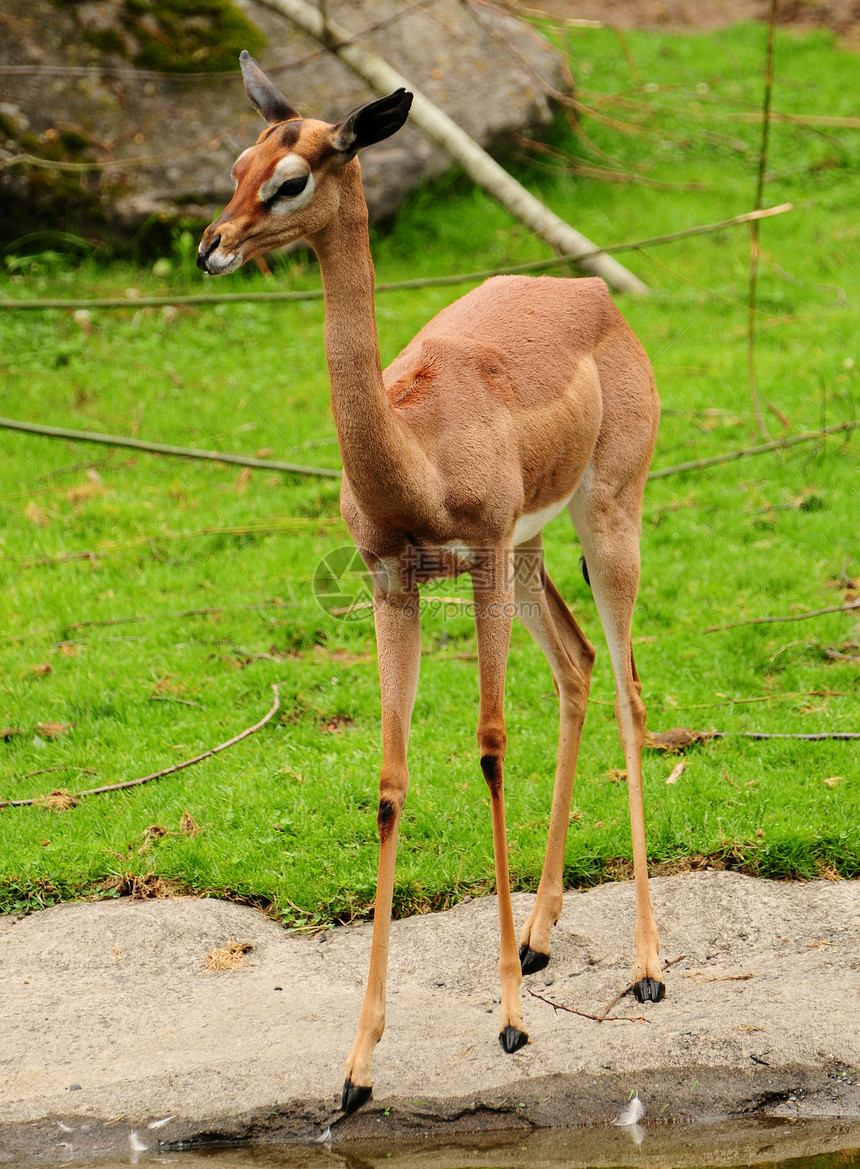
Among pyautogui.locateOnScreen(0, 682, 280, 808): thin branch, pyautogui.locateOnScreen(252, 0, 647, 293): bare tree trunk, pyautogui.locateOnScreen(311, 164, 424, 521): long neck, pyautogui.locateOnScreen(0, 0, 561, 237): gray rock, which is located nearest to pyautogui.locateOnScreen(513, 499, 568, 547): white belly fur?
pyautogui.locateOnScreen(311, 164, 424, 521): long neck

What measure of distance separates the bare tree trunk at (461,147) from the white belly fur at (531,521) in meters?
4.84

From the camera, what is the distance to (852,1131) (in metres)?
3.15

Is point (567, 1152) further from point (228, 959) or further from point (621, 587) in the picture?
point (621, 587)

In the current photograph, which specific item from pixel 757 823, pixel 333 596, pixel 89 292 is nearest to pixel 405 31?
pixel 89 292

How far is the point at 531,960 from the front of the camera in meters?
3.96

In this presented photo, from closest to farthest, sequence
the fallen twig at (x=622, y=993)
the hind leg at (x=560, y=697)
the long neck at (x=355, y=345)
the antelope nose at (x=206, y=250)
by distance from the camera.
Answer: the antelope nose at (x=206, y=250) → the long neck at (x=355, y=345) → the fallen twig at (x=622, y=993) → the hind leg at (x=560, y=697)

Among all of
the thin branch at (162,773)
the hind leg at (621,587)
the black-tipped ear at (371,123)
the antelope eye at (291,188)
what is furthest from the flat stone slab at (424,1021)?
the black-tipped ear at (371,123)

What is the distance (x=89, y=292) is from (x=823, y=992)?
8234mm

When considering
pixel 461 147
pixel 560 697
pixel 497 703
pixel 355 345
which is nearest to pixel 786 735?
pixel 560 697

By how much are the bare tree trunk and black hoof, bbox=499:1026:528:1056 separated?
20.1ft

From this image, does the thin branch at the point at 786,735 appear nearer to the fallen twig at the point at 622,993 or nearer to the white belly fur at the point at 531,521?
the fallen twig at the point at 622,993

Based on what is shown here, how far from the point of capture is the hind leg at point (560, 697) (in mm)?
4016

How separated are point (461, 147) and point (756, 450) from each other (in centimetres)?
359

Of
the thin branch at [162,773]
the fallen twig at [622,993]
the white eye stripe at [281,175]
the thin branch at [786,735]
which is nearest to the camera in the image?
the white eye stripe at [281,175]
